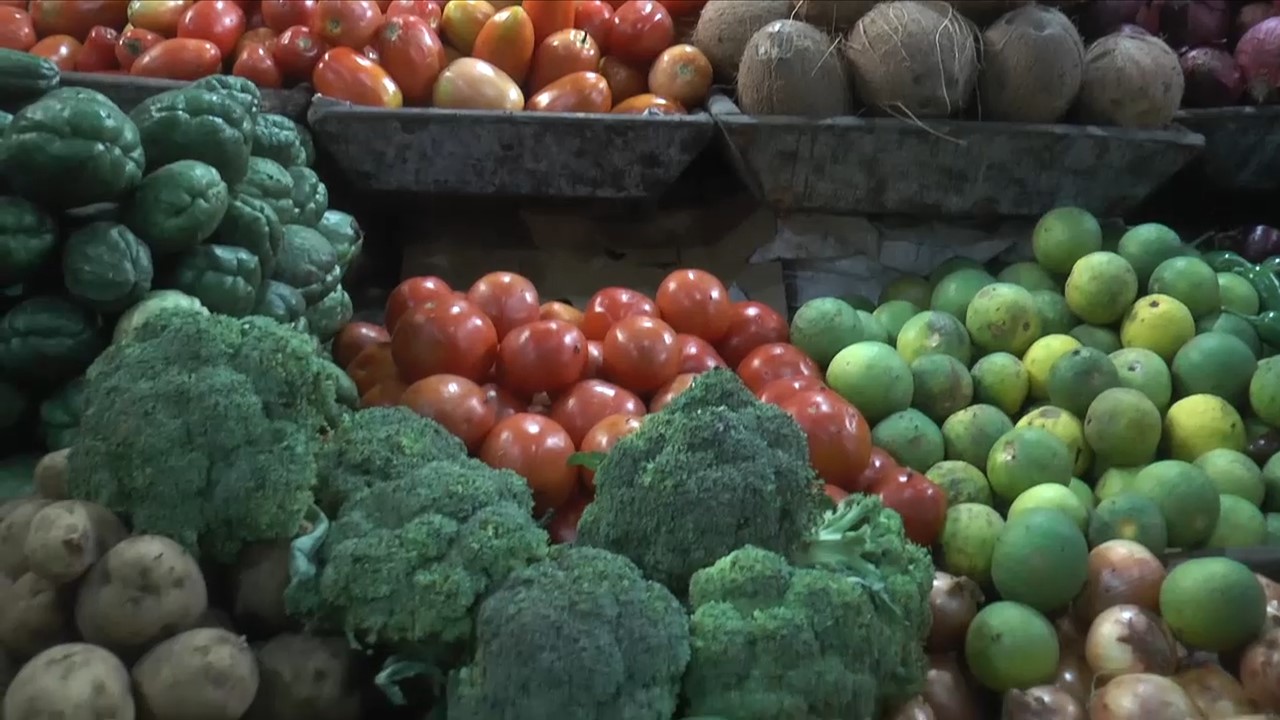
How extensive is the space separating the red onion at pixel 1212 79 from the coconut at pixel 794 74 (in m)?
0.96

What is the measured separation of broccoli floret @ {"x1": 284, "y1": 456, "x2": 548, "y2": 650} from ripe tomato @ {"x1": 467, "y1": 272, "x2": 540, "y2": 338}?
27.6 inches

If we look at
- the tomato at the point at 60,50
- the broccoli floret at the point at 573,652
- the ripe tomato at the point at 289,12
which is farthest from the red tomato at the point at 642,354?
the tomato at the point at 60,50

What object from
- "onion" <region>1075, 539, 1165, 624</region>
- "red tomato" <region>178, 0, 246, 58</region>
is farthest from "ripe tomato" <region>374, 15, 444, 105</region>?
"onion" <region>1075, 539, 1165, 624</region>

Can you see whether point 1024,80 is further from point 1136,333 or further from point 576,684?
point 576,684

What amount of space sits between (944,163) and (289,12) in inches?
60.0

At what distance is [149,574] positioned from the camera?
1038 millimetres

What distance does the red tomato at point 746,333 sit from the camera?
82.4 inches

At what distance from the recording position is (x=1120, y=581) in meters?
1.48

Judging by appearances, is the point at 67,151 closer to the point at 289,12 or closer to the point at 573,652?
the point at 573,652

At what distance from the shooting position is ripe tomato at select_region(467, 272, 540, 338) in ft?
6.30

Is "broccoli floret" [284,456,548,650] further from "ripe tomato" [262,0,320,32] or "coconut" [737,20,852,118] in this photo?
"ripe tomato" [262,0,320,32]

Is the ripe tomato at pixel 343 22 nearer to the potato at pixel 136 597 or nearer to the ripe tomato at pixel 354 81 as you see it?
the ripe tomato at pixel 354 81

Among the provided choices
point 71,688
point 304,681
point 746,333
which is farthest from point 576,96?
point 71,688

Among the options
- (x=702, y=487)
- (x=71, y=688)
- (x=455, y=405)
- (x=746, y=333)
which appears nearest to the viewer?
(x=71, y=688)
